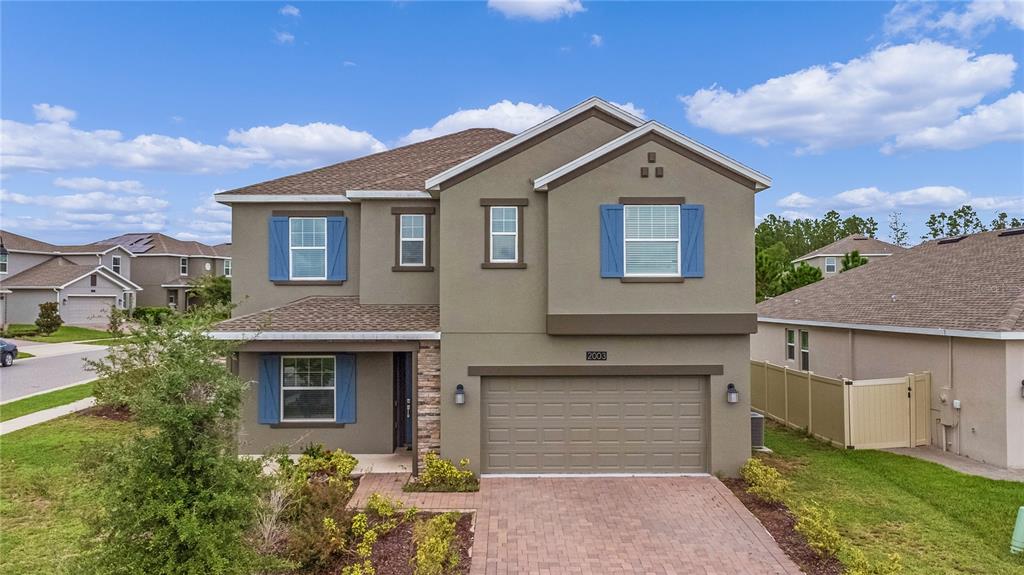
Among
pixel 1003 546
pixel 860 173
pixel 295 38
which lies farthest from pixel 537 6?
pixel 860 173

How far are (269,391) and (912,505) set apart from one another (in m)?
12.8

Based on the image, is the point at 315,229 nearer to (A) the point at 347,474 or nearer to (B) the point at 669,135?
(A) the point at 347,474

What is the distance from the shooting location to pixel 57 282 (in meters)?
39.2

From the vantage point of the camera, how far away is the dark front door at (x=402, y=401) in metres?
12.8

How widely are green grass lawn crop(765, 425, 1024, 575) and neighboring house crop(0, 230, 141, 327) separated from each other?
139 ft

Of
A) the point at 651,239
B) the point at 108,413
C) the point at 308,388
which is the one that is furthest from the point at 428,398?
the point at 108,413

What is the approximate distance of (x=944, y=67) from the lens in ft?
63.1

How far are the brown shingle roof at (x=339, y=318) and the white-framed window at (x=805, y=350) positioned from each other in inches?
519

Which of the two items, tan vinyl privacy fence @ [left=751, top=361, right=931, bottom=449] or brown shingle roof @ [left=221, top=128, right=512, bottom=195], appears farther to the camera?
brown shingle roof @ [left=221, top=128, right=512, bottom=195]

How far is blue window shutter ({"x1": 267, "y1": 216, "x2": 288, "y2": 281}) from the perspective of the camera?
1355 centimetres

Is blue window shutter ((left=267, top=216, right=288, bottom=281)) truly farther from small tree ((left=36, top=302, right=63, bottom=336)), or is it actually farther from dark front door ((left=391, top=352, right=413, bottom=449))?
small tree ((left=36, top=302, right=63, bottom=336))

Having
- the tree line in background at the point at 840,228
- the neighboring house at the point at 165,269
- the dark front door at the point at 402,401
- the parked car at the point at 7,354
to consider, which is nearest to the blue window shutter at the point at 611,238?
the dark front door at the point at 402,401

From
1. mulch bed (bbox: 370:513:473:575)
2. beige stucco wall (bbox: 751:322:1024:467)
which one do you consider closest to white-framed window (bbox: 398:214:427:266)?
mulch bed (bbox: 370:513:473:575)

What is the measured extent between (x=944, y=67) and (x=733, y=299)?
15650mm
